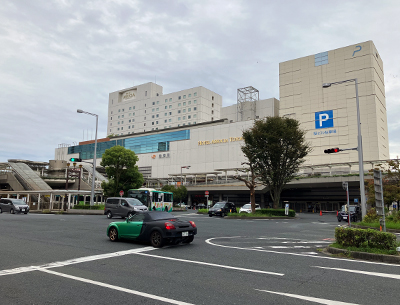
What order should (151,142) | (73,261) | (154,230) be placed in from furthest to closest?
(151,142) → (154,230) → (73,261)

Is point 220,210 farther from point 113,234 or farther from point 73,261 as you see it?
point 73,261

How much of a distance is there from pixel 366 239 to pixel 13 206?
32374mm

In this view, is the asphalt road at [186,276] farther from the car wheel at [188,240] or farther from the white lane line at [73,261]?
the car wheel at [188,240]

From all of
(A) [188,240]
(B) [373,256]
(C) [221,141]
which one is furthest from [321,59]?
(B) [373,256]

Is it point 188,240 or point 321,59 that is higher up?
point 321,59

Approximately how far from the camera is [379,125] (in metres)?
66.4

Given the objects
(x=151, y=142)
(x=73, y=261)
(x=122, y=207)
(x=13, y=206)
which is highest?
(x=151, y=142)

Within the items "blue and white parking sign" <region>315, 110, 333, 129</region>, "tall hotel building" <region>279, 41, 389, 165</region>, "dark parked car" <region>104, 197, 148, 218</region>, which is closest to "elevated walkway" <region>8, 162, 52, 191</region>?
"dark parked car" <region>104, 197, 148, 218</region>

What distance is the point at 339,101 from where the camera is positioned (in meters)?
69.0

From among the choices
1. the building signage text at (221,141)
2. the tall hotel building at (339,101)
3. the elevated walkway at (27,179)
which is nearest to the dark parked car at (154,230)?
the elevated walkway at (27,179)

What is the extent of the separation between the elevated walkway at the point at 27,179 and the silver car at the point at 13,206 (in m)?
18.2

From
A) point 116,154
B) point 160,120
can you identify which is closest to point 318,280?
point 116,154

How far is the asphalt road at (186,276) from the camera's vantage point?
5375 millimetres

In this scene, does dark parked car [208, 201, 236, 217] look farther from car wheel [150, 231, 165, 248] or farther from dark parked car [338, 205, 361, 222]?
car wheel [150, 231, 165, 248]
